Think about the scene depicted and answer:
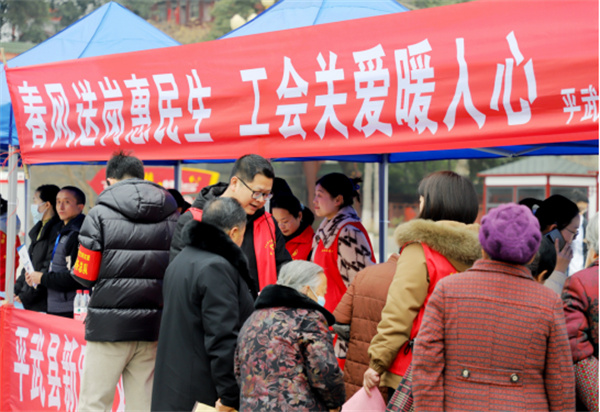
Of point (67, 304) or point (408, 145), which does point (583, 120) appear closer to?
point (408, 145)

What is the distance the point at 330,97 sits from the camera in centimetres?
343

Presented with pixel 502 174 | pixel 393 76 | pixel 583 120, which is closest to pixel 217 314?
pixel 393 76

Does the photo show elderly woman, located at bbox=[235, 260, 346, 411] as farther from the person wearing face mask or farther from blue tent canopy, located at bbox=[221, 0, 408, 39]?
the person wearing face mask

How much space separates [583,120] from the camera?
103 inches

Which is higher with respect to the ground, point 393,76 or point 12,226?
point 393,76

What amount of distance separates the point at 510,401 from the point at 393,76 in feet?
5.15

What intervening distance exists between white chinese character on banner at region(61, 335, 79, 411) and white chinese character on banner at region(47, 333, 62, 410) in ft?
0.39

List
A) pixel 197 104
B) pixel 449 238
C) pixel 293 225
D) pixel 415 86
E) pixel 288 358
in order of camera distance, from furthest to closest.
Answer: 1. pixel 293 225
2. pixel 197 104
3. pixel 415 86
4. pixel 449 238
5. pixel 288 358

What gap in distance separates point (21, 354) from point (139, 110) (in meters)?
2.47

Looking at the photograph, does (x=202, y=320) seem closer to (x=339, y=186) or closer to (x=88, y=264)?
(x=88, y=264)

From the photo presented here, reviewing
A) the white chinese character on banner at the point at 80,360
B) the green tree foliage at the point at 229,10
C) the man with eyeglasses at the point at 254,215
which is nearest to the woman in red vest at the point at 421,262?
the man with eyeglasses at the point at 254,215

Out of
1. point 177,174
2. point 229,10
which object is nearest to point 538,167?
point 229,10

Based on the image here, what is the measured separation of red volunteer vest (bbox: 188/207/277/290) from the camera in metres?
3.60

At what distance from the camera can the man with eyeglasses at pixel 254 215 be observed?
3473mm
